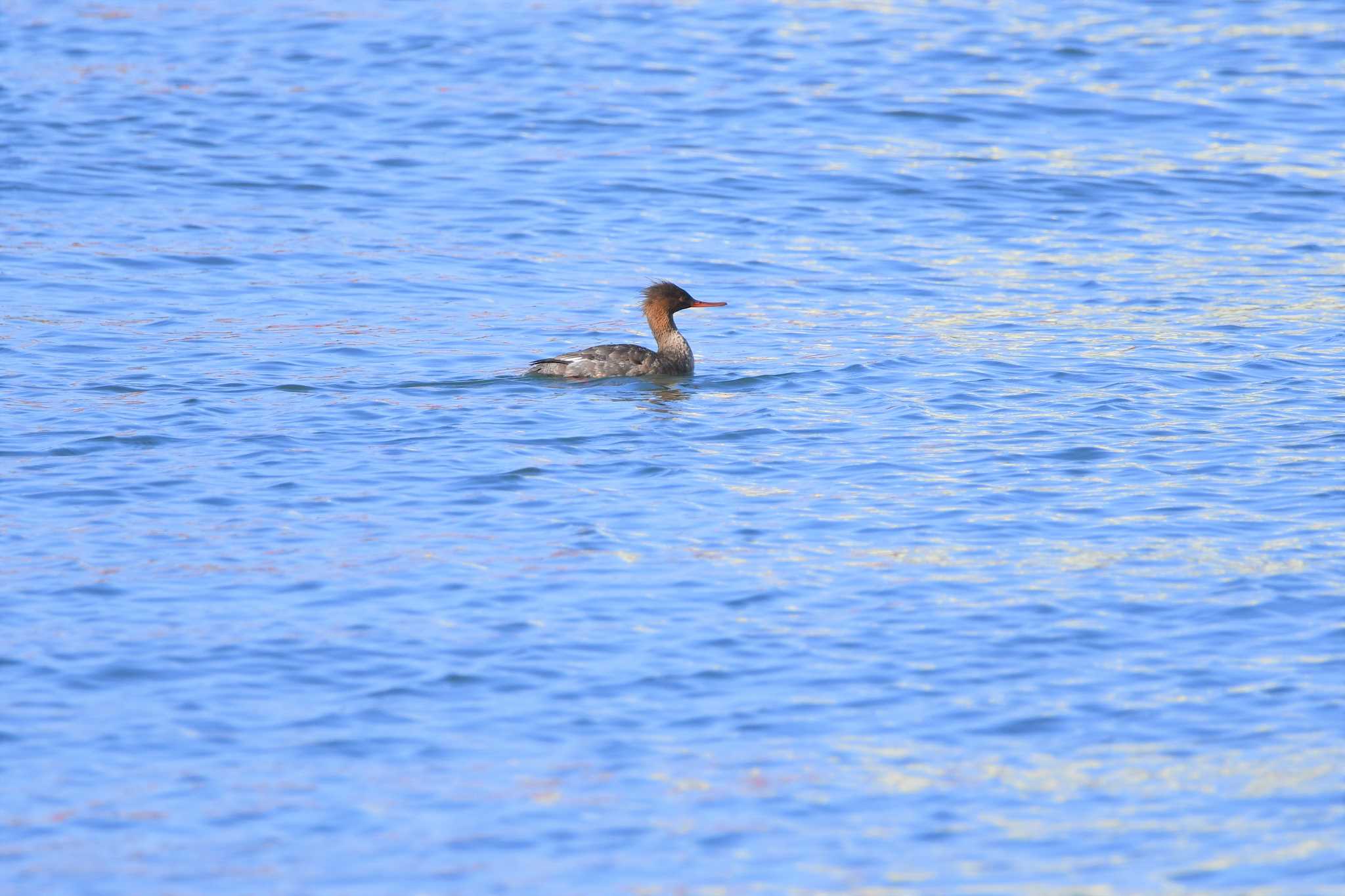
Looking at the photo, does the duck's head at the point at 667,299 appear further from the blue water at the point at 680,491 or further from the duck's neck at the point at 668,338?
the blue water at the point at 680,491

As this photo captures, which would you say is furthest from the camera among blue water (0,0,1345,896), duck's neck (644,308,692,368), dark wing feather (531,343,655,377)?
duck's neck (644,308,692,368)

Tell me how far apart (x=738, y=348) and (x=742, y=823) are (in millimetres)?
8001

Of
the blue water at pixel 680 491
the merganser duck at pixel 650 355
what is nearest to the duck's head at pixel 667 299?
the merganser duck at pixel 650 355

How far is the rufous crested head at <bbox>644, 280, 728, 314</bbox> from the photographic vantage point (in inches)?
557

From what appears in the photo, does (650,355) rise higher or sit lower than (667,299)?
lower

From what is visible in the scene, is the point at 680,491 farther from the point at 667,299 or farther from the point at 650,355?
the point at 667,299

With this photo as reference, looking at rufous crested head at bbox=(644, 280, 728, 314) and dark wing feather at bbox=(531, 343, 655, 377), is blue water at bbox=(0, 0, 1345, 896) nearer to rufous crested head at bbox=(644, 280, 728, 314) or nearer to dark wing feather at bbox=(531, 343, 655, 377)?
dark wing feather at bbox=(531, 343, 655, 377)

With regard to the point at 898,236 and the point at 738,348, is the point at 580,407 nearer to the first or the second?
the point at 738,348

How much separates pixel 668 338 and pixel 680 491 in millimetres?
3478

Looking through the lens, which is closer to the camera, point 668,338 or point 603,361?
point 603,361

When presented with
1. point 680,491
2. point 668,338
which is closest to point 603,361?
point 668,338

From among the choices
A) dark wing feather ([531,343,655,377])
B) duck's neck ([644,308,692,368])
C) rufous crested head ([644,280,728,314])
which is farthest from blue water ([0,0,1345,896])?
rufous crested head ([644,280,728,314])

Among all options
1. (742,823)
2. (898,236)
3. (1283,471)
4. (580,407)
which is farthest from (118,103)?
(742,823)

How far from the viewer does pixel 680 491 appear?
10766 mm
